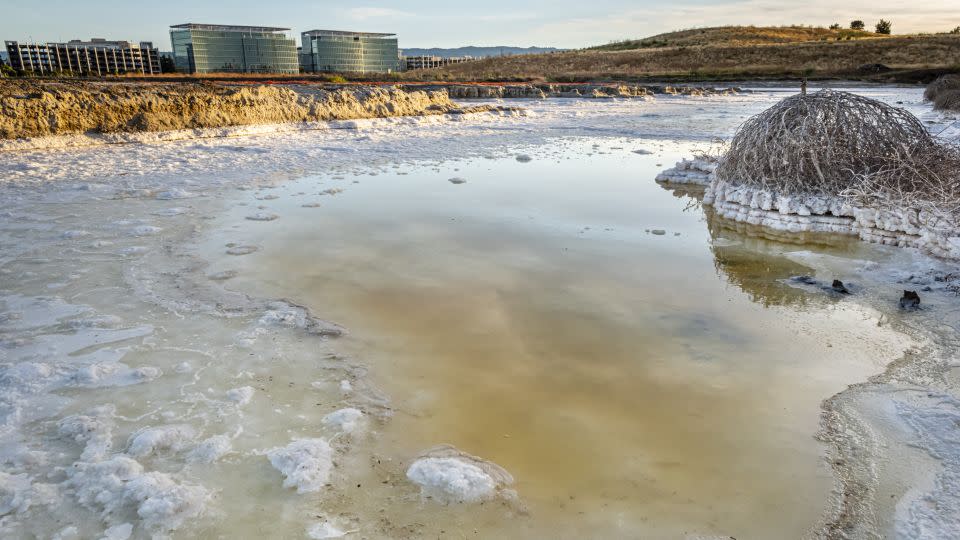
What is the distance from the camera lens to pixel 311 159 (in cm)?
1031

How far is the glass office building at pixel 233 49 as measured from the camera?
83688mm

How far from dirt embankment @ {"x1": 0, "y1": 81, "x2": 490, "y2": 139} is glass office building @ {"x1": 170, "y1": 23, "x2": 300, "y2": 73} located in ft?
243

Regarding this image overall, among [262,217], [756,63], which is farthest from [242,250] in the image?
[756,63]

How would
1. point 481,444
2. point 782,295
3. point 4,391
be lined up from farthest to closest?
point 782,295, point 4,391, point 481,444

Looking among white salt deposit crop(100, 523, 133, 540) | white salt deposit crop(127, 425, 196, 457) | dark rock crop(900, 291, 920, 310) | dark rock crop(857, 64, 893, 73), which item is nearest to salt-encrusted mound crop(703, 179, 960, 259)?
dark rock crop(900, 291, 920, 310)

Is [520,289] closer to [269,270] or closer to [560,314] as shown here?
[560,314]

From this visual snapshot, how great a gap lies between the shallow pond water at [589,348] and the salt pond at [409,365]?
0.02 m

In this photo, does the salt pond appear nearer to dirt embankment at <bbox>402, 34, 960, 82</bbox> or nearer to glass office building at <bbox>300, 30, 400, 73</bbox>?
dirt embankment at <bbox>402, 34, 960, 82</bbox>

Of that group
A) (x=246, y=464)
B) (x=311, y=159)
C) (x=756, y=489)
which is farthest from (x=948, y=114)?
(x=246, y=464)

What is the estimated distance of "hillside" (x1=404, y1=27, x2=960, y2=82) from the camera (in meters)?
45.8

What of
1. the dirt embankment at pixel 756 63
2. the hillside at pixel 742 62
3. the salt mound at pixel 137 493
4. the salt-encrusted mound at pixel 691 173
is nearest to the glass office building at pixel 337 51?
the hillside at pixel 742 62

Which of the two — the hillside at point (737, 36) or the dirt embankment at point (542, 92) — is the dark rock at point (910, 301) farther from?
the hillside at point (737, 36)

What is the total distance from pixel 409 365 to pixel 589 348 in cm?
107

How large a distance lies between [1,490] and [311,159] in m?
8.70
